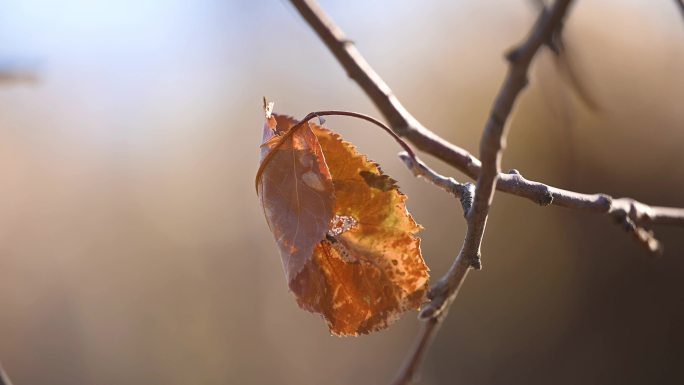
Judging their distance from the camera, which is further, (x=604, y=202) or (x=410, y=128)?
(x=604, y=202)

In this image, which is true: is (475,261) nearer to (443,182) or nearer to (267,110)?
(443,182)

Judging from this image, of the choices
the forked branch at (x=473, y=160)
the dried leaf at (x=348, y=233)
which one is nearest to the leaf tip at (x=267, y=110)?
the dried leaf at (x=348, y=233)

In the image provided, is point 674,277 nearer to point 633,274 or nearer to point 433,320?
point 633,274

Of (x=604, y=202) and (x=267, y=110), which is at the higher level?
(x=267, y=110)

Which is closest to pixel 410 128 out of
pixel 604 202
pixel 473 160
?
pixel 473 160

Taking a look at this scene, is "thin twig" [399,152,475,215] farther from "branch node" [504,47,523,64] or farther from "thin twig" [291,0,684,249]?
"branch node" [504,47,523,64]

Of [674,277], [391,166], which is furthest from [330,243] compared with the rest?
[674,277]

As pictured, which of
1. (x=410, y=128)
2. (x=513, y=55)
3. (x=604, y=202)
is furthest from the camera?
(x=604, y=202)
